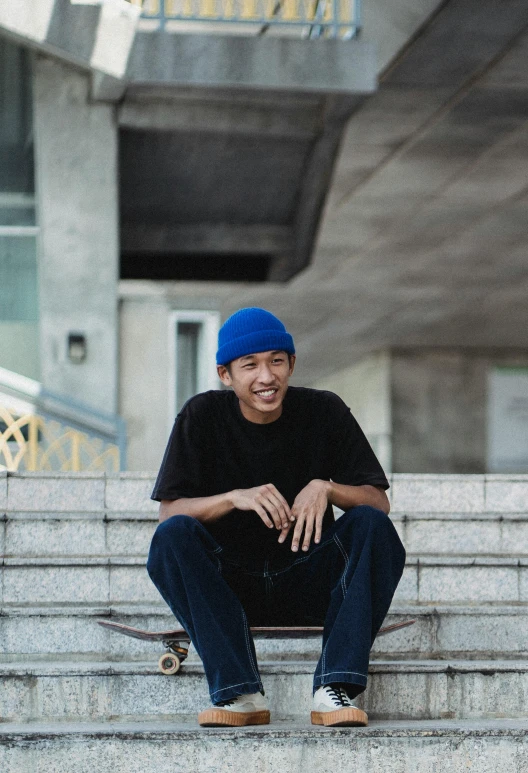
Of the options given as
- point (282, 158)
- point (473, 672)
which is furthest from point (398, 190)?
point (473, 672)

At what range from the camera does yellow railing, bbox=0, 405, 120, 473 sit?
28.5ft

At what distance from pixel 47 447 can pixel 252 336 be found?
5.98 m

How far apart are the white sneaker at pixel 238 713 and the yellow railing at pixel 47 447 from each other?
542 centimetres

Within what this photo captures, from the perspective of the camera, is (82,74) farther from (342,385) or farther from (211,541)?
(342,385)

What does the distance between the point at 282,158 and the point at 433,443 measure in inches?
607

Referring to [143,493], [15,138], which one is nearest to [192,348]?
[15,138]

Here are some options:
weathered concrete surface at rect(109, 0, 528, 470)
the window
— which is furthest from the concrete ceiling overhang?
the window

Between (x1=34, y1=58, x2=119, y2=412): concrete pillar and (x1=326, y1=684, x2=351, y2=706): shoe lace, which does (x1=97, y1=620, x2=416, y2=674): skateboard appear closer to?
(x1=326, y1=684, x2=351, y2=706): shoe lace

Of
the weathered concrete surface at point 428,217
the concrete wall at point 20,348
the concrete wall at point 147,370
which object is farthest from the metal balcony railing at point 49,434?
the concrete wall at point 20,348

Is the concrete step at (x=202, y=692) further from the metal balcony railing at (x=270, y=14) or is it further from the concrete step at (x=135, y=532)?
the metal balcony railing at (x=270, y=14)

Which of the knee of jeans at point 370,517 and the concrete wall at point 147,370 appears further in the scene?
the concrete wall at point 147,370

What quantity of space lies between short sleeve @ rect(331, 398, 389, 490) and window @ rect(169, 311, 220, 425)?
246 inches

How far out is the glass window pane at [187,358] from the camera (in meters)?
10.1

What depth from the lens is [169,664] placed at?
143 inches
